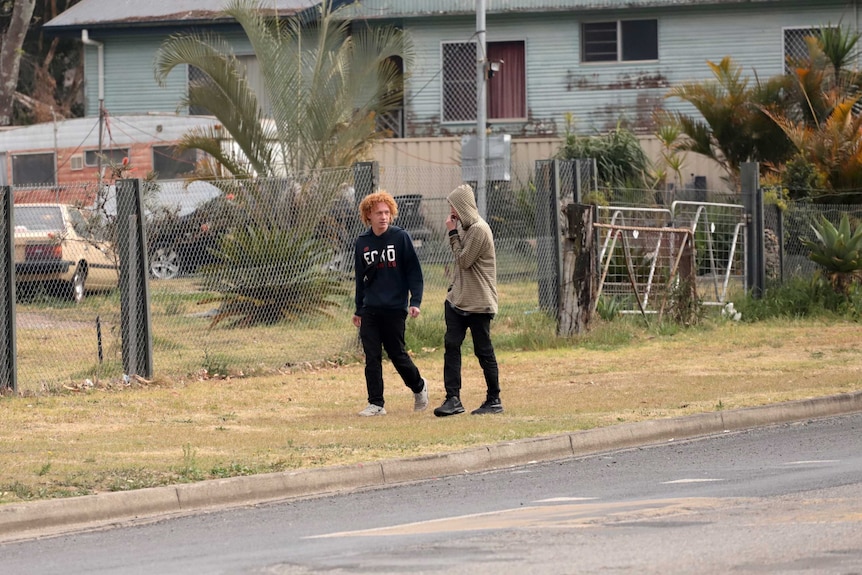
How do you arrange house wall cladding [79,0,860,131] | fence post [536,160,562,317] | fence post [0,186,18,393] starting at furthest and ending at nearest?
house wall cladding [79,0,860,131], fence post [536,160,562,317], fence post [0,186,18,393]

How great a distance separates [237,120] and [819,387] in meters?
10.8

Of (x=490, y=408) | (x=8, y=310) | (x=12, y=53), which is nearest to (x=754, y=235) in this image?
(x=490, y=408)

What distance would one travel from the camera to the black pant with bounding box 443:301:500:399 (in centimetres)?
1115

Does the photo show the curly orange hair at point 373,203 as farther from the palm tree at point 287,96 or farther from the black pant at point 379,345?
the palm tree at point 287,96

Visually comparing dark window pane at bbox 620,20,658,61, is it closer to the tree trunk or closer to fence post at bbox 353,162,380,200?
the tree trunk

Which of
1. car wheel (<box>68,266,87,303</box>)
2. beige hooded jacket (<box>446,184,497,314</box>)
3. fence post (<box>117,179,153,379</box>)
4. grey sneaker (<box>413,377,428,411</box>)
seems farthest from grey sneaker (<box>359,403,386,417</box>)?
car wheel (<box>68,266,87,303</box>)

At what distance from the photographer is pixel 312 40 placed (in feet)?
95.5

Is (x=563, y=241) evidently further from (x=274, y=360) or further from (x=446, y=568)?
(x=446, y=568)

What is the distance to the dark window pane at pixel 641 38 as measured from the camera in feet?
107

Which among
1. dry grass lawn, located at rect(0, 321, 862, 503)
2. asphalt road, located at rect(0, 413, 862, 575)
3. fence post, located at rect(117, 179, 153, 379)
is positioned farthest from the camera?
fence post, located at rect(117, 179, 153, 379)

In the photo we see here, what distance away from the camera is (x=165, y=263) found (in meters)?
13.9

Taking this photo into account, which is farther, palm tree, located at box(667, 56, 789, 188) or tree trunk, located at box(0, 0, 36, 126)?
tree trunk, located at box(0, 0, 36, 126)

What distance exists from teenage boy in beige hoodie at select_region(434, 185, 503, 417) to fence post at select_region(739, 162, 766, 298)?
9212 mm

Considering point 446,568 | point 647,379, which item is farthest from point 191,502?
point 647,379
